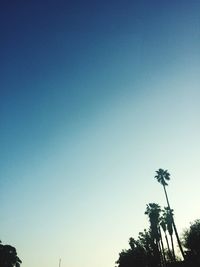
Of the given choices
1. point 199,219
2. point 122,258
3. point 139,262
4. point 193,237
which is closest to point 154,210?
point 193,237

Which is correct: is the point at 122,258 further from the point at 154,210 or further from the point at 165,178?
the point at 165,178

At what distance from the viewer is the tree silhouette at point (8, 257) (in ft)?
244

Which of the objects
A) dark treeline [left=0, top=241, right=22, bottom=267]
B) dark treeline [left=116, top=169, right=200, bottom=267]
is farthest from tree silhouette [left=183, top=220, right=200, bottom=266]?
dark treeline [left=0, top=241, right=22, bottom=267]

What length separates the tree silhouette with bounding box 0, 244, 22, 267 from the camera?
74319 millimetres

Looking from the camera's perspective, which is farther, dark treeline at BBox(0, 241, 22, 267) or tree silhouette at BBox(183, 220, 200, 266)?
dark treeline at BBox(0, 241, 22, 267)

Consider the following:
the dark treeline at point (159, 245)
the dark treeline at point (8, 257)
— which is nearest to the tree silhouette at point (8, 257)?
the dark treeline at point (8, 257)

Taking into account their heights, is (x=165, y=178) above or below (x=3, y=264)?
above

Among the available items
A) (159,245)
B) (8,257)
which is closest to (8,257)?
(8,257)

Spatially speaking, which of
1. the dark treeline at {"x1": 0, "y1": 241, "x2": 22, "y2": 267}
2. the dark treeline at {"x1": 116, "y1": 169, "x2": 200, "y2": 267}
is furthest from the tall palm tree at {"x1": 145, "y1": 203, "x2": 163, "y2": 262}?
the dark treeline at {"x1": 0, "y1": 241, "x2": 22, "y2": 267}

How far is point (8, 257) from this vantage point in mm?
76000

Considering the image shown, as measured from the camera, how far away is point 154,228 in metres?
63.3

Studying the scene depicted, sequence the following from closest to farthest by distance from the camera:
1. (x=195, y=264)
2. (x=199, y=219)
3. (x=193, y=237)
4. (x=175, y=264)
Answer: (x=195, y=264), (x=175, y=264), (x=193, y=237), (x=199, y=219)

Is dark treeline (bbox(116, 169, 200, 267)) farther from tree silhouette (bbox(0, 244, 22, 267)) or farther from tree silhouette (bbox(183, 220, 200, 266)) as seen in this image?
tree silhouette (bbox(0, 244, 22, 267))

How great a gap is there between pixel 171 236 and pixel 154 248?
420 inches
